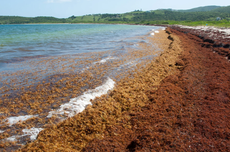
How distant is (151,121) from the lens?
16.3ft

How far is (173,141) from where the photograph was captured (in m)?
3.94

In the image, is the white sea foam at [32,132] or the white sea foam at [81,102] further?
the white sea foam at [81,102]

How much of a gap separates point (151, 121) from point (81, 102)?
10.0 ft

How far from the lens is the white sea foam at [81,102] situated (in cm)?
567

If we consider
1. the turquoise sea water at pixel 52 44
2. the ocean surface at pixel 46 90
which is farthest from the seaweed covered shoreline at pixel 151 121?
the turquoise sea water at pixel 52 44

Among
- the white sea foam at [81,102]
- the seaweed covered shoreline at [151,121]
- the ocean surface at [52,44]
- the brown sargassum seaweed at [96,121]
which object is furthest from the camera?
the ocean surface at [52,44]

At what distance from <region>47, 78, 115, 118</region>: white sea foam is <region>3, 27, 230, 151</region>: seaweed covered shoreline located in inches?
14.6

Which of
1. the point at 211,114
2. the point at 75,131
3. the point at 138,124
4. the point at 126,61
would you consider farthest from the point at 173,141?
→ the point at 126,61

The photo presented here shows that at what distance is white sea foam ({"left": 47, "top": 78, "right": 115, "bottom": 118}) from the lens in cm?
567

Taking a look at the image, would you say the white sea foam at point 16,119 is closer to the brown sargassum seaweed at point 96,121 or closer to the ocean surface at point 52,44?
the brown sargassum seaweed at point 96,121

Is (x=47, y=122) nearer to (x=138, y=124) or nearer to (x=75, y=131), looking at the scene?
(x=75, y=131)

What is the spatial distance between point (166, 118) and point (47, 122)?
419cm

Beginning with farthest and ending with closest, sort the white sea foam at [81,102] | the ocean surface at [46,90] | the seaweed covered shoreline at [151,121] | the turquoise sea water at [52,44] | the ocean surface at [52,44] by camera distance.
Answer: the turquoise sea water at [52,44] < the ocean surface at [52,44] < the white sea foam at [81,102] < the ocean surface at [46,90] < the seaweed covered shoreline at [151,121]

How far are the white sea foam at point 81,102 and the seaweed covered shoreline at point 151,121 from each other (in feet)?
1.22
